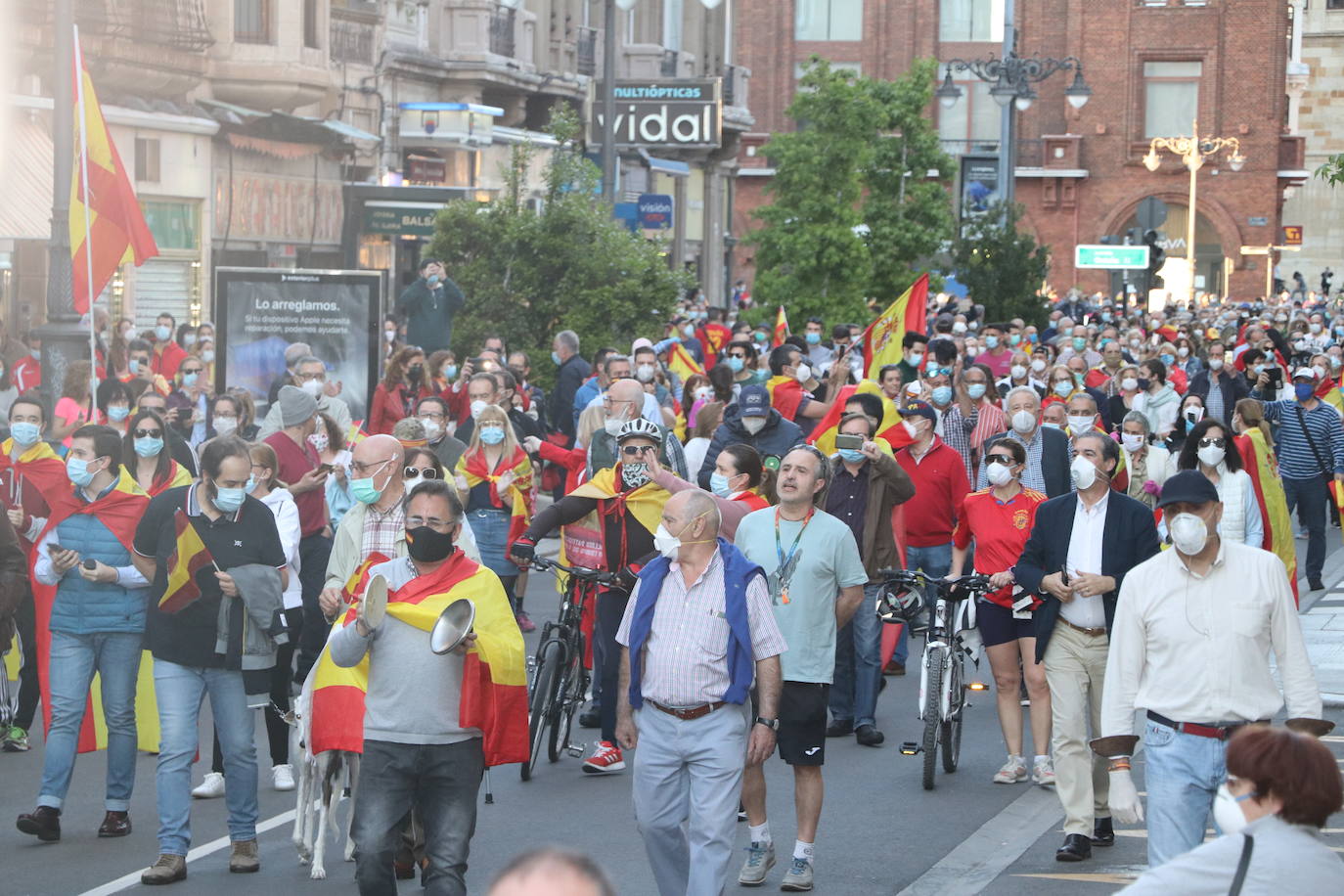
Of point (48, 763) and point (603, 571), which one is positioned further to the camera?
point (603, 571)

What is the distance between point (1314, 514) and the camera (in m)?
18.6

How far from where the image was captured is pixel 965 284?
113 feet

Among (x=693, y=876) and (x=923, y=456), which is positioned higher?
(x=923, y=456)

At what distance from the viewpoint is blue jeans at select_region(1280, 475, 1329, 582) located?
18531 millimetres

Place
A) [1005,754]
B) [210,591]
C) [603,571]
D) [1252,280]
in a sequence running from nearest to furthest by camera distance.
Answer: [210,591] → [603,571] → [1005,754] → [1252,280]

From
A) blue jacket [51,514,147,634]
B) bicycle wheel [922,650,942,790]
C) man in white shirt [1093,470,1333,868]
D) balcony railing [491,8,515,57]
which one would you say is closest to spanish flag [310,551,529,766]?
man in white shirt [1093,470,1333,868]

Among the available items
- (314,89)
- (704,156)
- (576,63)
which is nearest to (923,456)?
(314,89)

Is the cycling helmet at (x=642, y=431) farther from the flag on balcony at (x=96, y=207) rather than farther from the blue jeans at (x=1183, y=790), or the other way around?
the flag on balcony at (x=96, y=207)

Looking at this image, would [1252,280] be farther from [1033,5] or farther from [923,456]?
[923,456]

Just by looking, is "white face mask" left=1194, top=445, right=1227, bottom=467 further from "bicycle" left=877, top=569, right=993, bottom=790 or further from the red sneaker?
the red sneaker

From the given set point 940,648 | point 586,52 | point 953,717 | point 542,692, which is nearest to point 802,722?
point 940,648

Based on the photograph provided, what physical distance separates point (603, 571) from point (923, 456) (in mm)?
3383

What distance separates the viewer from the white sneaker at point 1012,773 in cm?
1058

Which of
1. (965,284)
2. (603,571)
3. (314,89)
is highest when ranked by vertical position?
(314,89)
